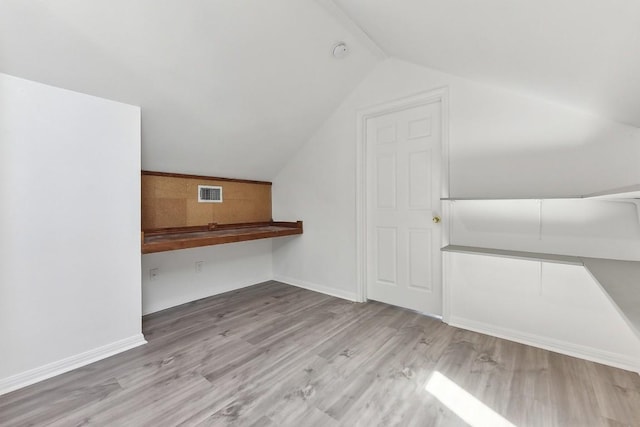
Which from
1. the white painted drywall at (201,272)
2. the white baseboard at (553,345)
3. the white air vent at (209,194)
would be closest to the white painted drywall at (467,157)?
the white painted drywall at (201,272)

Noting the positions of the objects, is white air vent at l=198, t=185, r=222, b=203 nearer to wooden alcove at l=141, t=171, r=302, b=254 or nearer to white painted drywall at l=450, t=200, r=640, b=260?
A: wooden alcove at l=141, t=171, r=302, b=254

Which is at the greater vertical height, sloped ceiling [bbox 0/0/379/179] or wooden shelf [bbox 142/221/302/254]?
sloped ceiling [bbox 0/0/379/179]

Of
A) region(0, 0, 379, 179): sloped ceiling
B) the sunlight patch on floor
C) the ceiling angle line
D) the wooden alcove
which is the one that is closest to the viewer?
the sunlight patch on floor

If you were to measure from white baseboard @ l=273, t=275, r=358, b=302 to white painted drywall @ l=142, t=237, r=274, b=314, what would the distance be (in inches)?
11.6

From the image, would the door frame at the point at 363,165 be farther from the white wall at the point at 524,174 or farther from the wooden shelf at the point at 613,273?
the wooden shelf at the point at 613,273

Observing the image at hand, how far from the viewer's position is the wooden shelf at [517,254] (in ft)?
6.25

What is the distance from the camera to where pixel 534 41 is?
1339 millimetres

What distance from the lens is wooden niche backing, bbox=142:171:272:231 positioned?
2781mm

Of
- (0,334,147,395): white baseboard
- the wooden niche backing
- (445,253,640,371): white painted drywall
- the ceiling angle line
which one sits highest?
the ceiling angle line

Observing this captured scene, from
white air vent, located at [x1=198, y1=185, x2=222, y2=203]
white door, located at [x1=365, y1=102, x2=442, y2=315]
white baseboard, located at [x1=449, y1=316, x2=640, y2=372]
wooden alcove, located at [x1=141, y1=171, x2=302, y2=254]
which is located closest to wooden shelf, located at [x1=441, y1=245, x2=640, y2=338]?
white door, located at [x1=365, y1=102, x2=442, y2=315]

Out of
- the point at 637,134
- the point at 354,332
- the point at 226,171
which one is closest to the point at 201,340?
the point at 354,332

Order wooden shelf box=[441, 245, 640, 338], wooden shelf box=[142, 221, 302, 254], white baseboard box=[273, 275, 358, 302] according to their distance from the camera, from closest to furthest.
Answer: wooden shelf box=[441, 245, 640, 338] < wooden shelf box=[142, 221, 302, 254] < white baseboard box=[273, 275, 358, 302]

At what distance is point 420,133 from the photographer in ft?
8.87

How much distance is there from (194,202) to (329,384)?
2376 millimetres
